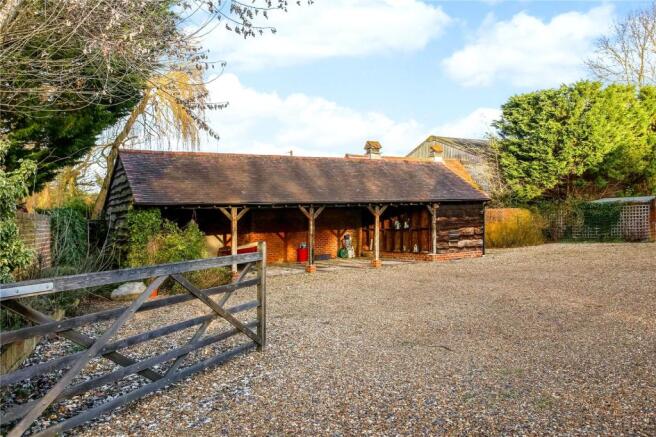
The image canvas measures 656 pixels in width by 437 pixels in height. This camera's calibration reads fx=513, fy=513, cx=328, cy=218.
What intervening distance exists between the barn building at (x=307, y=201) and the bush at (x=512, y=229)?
4.09 meters

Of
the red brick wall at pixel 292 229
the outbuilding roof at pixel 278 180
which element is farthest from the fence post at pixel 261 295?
the red brick wall at pixel 292 229

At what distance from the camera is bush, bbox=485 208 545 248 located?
932 inches

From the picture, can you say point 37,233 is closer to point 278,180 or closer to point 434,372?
point 278,180

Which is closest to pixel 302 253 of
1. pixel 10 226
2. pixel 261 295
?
pixel 10 226

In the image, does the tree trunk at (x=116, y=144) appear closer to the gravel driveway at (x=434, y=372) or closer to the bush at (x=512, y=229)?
the gravel driveway at (x=434, y=372)

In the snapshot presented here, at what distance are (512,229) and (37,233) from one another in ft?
63.9

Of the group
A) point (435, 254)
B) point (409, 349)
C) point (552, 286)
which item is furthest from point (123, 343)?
point (435, 254)

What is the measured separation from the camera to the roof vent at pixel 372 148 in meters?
22.2

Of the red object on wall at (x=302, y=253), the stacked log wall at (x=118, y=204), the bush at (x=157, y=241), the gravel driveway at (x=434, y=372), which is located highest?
the stacked log wall at (x=118, y=204)

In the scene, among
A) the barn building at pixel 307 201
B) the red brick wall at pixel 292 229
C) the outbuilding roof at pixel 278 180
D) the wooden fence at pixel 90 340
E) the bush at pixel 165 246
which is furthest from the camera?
the red brick wall at pixel 292 229

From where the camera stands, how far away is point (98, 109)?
11.5 meters

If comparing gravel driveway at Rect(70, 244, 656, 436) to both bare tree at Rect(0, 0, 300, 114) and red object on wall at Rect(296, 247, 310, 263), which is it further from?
red object on wall at Rect(296, 247, 310, 263)

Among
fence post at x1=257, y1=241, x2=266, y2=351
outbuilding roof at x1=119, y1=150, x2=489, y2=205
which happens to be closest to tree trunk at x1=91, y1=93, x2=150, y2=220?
outbuilding roof at x1=119, y1=150, x2=489, y2=205

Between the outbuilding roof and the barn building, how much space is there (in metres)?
0.03
